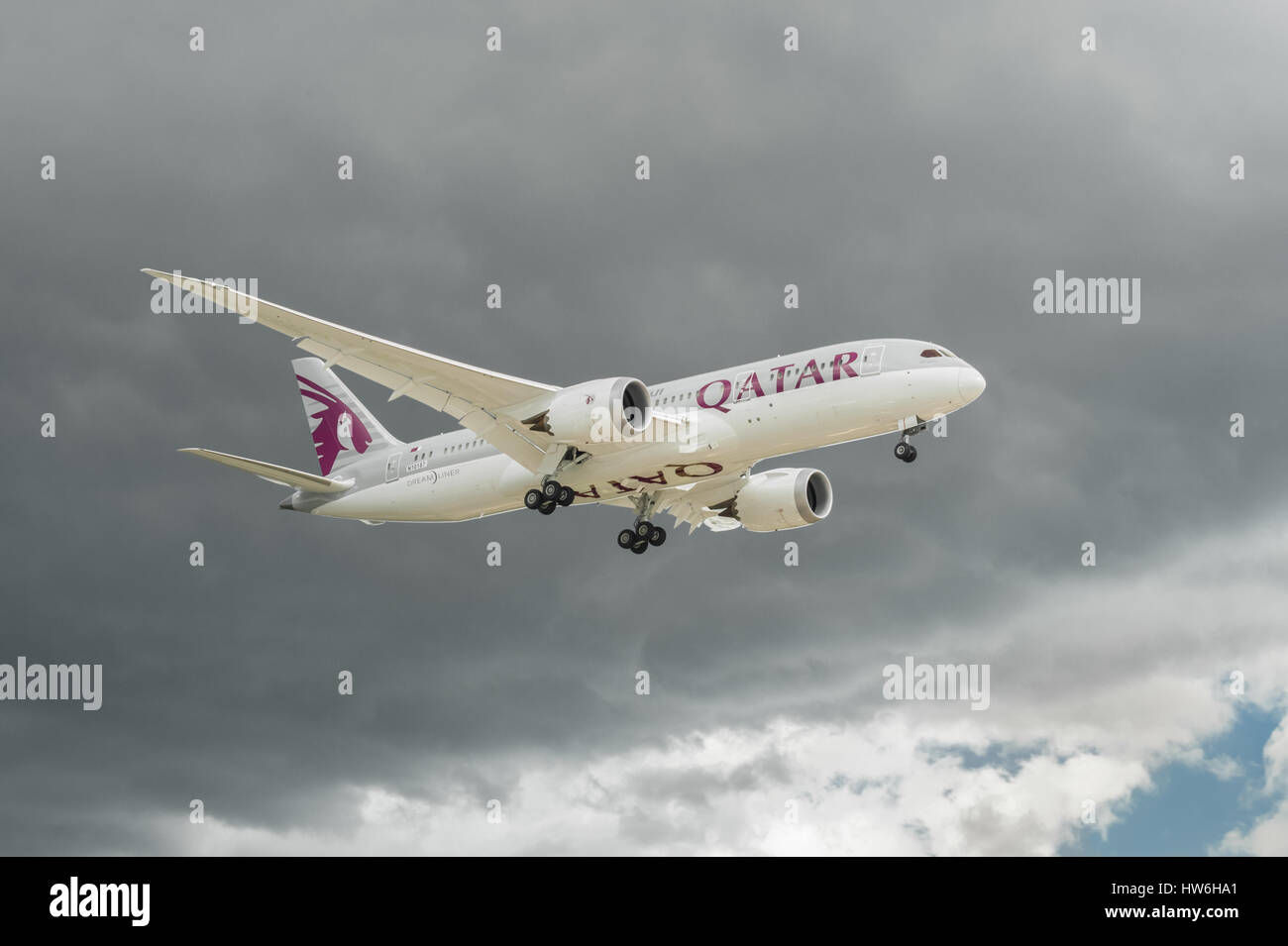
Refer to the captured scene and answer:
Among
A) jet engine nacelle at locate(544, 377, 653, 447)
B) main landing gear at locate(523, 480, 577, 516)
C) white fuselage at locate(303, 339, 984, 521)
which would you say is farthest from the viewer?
main landing gear at locate(523, 480, 577, 516)

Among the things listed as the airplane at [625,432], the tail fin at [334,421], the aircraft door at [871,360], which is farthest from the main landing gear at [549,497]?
the aircraft door at [871,360]

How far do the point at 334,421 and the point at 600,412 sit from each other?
19.7m

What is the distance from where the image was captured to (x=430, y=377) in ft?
162

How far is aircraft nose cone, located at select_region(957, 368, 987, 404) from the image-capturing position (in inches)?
1766

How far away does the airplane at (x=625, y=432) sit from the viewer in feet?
150

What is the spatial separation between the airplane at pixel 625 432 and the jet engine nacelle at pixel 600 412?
0.05 metres

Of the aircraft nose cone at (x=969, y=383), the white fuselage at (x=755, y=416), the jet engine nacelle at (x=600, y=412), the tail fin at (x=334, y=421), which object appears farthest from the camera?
the tail fin at (x=334, y=421)

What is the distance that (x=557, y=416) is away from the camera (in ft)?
160

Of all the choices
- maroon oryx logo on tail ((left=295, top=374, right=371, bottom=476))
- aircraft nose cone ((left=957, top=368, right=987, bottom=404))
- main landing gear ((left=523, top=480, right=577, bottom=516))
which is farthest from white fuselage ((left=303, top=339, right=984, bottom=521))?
maroon oryx logo on tail ((left=295, top=374, right=371, bottom=476))

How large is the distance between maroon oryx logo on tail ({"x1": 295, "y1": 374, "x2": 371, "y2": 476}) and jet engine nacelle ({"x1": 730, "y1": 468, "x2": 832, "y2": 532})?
1670cm

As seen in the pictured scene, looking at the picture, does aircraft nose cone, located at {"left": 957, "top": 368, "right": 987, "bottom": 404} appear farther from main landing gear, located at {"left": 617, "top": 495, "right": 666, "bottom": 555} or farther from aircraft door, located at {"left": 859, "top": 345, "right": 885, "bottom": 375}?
main landing gear, located at {"left": 617, "top": 495, "right": 666, "bottom": 555}

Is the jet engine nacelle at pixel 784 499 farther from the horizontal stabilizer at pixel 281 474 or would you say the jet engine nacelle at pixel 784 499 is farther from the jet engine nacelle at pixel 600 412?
the horizontal stabilizer at pixel 281 474

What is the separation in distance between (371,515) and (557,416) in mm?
12502

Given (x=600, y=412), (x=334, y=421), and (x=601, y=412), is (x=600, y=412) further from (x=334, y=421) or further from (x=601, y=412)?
(x=334, y=421)
